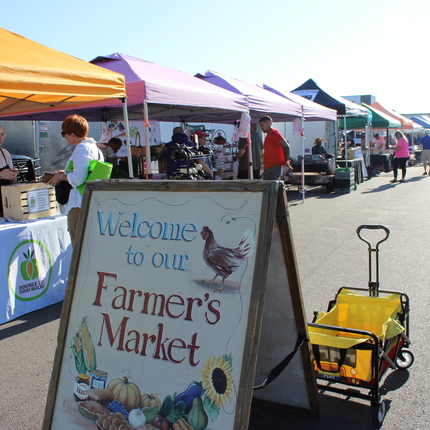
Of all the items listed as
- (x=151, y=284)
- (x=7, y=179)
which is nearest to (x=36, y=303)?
(x=7, y=179)

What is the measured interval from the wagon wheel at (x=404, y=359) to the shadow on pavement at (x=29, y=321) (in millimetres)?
3080

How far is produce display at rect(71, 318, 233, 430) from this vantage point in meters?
1.96

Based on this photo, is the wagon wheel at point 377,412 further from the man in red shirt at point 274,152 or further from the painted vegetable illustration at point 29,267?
the man in red shirt at point 274,152

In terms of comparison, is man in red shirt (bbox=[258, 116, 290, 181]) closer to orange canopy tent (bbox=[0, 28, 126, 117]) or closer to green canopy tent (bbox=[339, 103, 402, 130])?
orange canopy tent (bbox=[0, 28, 126, 117])

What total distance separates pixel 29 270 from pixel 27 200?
2.36 feet

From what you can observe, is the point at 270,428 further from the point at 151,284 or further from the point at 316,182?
the point at 316,182

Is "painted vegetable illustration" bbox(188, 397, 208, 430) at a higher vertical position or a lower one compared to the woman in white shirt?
lower

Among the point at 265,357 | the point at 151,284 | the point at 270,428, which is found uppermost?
the point at 151,284

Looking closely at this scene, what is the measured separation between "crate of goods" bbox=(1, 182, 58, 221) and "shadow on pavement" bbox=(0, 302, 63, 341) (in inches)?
38.0

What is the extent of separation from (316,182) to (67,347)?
12.3 m

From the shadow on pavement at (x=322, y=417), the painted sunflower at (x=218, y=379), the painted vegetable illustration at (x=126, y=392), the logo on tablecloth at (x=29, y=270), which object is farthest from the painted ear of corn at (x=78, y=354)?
the logo on tablecloth at (x=29, y=270)

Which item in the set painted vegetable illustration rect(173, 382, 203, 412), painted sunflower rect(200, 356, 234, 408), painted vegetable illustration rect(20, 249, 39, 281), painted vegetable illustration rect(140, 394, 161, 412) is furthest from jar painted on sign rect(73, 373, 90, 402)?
painted vegetable illustration rect(20, 249, 39, 281)

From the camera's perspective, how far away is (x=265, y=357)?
102 inches

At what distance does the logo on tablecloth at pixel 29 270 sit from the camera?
4324 mm
